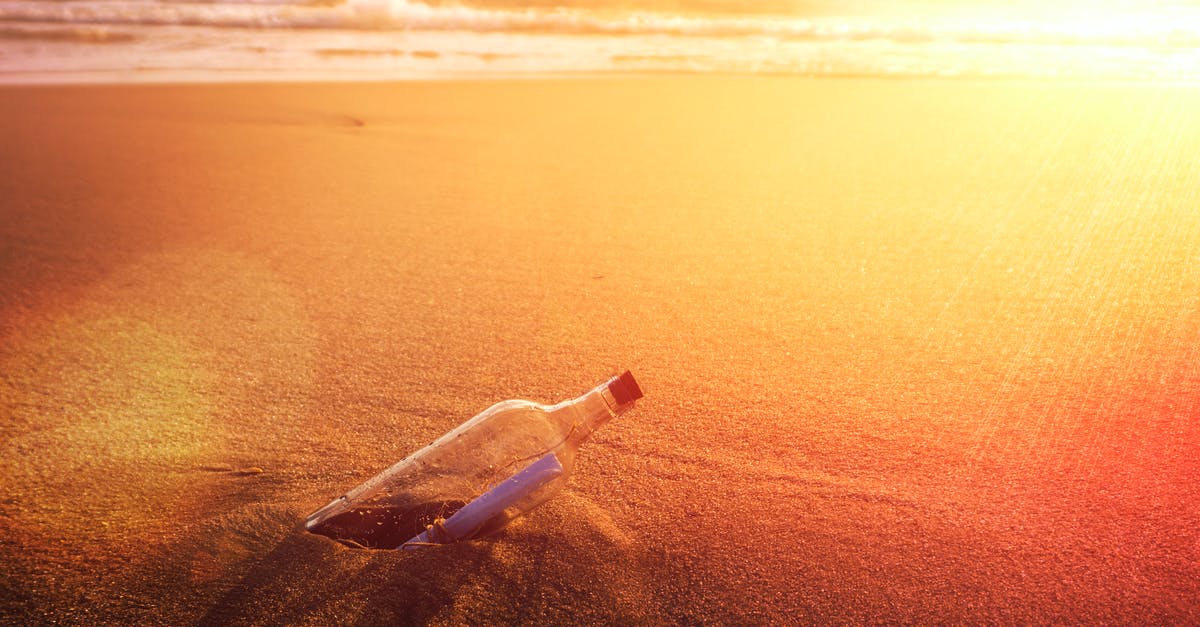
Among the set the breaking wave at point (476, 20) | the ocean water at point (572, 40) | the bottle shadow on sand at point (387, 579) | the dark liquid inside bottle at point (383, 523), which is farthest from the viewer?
the breaking wave at point (476, 20)

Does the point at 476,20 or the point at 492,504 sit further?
the point at 476,20

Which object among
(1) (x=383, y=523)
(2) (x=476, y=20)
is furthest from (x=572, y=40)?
(1) (x=383, y=523)

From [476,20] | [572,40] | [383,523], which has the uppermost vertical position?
[383,523]

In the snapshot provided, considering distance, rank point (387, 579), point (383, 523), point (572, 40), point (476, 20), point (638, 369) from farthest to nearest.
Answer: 1. point (476, 20)
2. point (572, 40)
3. point (638, 369)
4. point (383, 523)
5. point (387, 579)

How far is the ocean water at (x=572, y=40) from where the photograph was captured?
19.5 feet

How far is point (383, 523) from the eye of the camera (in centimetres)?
133

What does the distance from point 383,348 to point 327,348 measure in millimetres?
134

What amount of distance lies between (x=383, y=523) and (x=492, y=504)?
21cm

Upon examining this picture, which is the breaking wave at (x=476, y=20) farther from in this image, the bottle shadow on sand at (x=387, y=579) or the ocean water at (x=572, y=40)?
the bottle shadow on sand at (x=387, y=579)

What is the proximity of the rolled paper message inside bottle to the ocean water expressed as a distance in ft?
16.9

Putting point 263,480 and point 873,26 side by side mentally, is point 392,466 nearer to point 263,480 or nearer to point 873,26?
point 263,480

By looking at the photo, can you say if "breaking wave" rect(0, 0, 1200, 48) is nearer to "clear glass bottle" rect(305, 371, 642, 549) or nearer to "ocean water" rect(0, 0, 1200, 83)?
"ocean water" rect(0, 0, 1200, 83)

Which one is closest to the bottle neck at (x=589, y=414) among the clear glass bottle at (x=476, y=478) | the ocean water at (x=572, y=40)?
the clear glass bottle at (x=476, y=478)

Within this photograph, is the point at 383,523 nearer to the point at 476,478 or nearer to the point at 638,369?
the point at 476,478
